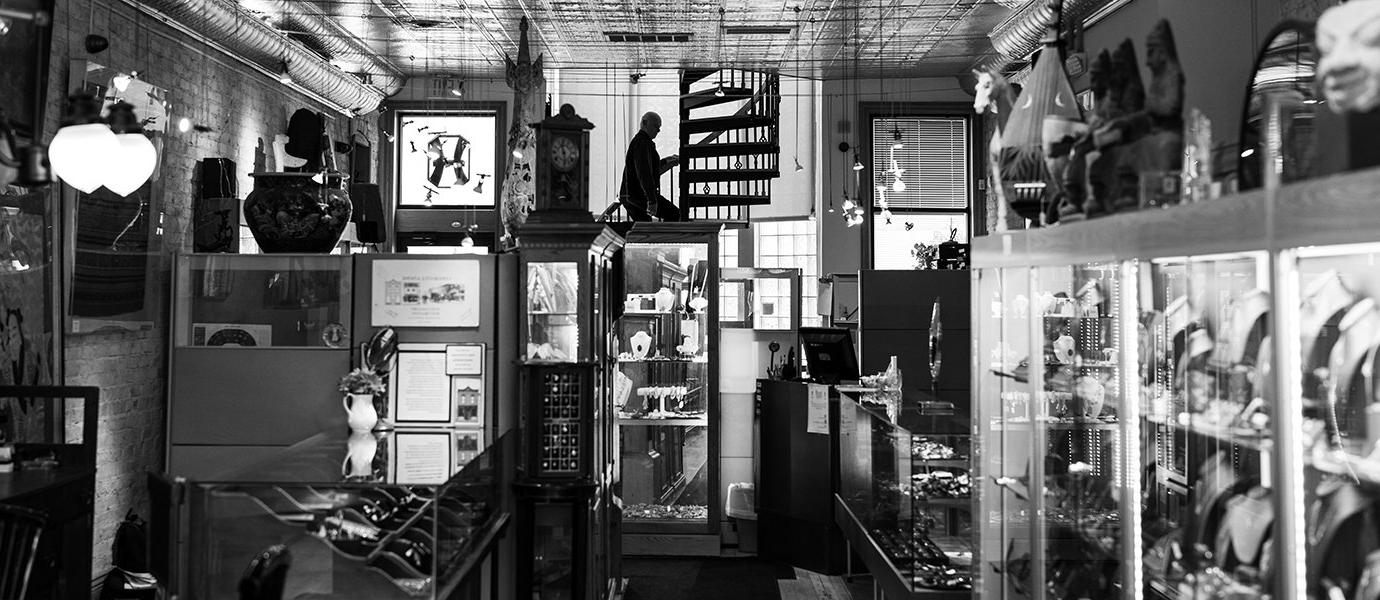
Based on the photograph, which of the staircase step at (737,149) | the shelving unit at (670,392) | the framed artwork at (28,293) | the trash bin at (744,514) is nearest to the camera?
the framed artwork at (28,293)

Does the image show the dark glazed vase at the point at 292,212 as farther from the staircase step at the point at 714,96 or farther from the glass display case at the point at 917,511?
the staircase step at the point at 714,96

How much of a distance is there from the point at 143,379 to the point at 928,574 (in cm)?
460

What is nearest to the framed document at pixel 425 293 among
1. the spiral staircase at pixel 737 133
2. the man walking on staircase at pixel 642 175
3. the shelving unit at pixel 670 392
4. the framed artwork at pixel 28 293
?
the framed artwork at pixel 28 293

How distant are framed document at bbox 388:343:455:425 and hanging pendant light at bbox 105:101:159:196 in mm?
1587

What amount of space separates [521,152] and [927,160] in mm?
7466

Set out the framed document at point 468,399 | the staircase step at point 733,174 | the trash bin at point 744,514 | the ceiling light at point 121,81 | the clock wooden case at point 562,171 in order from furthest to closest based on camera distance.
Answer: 1. the staircase step at point 733,174
2. the trash bin at point 744,514
3. the ceiling light at point 121,81
4. the framed document at point 468,399
5. the clock wooden case at point 562,171

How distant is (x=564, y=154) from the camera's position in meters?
5.28

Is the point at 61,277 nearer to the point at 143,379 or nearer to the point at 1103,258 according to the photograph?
the point at 143,379

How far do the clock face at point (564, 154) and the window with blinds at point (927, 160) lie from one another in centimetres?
768

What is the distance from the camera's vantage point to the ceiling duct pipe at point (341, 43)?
929cm

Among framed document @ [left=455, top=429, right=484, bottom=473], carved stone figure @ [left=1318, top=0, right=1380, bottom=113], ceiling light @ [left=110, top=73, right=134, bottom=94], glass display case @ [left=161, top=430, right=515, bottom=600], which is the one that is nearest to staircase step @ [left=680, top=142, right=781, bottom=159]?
ceiling light @ [left=110, top=73, right=134, bottom=94]

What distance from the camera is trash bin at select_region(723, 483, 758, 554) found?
7766 mm

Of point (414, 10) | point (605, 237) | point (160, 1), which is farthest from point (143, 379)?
point (414, 10)

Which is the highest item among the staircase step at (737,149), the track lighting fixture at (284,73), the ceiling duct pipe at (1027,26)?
the ceiling duct pipe at (1027,26)
